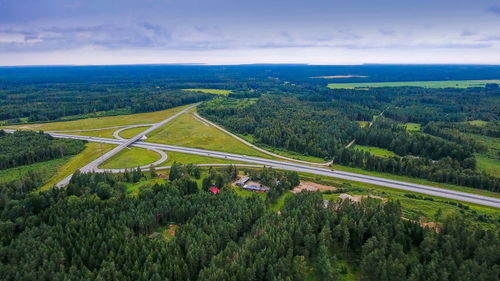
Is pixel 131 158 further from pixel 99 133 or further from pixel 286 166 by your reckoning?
pixel 286 166

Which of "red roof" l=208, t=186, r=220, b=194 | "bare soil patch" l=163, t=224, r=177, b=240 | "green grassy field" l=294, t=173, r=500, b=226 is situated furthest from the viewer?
"red roof" l=208, t=186, r=220, b=194

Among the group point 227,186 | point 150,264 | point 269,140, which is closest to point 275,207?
point 227,186

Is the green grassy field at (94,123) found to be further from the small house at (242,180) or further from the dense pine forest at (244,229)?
the small house at (242,180)

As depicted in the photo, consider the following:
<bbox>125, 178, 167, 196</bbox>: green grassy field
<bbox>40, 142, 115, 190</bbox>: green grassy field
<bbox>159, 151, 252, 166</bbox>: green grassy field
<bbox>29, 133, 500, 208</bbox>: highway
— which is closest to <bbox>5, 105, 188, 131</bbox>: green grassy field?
<bbox>29, 133, 500, 208</bbox>: highway

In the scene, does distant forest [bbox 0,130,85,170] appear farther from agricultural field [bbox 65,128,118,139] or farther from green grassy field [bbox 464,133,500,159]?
green grassy field [bbox 464,133,500,159]

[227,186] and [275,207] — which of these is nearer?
[275,207]

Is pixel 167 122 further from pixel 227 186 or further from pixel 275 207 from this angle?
pixel 275 207

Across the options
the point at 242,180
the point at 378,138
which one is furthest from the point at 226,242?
the point at 378,138
